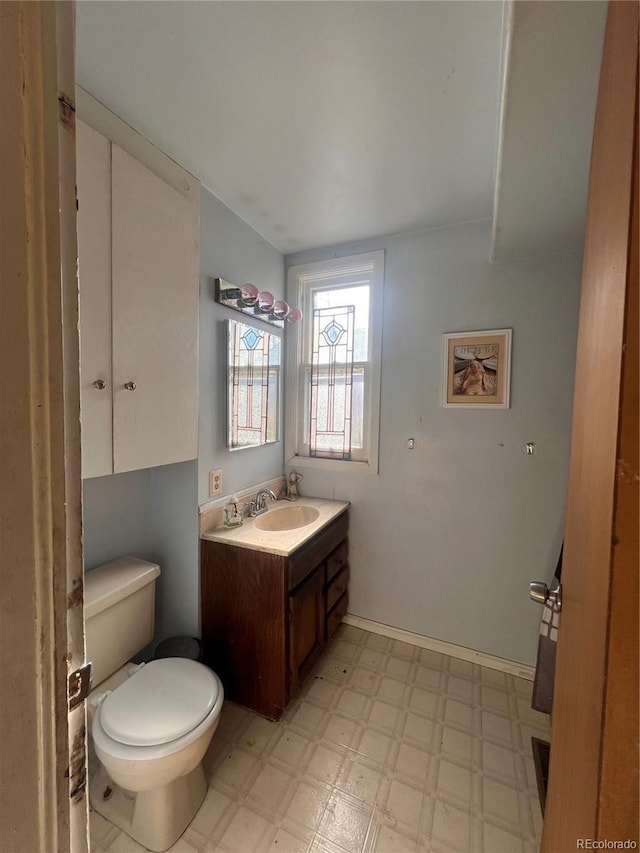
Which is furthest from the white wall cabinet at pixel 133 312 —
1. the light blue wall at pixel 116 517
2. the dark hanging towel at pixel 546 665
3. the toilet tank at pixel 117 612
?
the dark hanging towel at pixel 546 665

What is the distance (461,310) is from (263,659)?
6.47 feet

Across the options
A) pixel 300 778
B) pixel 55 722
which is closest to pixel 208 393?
→ pixel 55 722

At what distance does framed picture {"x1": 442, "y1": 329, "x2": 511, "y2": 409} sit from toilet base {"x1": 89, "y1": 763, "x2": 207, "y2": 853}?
191 cm

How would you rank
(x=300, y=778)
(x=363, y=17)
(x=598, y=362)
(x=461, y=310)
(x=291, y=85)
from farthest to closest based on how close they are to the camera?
1. (x=461, y=310)
2. (x=300, y=778)
3. (x=291, y=85)
4. (x=363, y=17)
5. (x=598, y=362)

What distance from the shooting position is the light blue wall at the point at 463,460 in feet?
5.33

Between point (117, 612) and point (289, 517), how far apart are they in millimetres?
931

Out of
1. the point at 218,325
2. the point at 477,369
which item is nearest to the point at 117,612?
the point at 218,325

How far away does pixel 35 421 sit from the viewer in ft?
1.25

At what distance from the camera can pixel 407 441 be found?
192cm

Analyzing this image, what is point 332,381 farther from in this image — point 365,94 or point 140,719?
point 140,719

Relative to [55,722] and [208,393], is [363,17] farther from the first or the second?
[55,722]

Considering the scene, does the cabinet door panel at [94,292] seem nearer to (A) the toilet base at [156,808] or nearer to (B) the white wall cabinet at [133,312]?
(B) the white wall cabinet at [133,312]

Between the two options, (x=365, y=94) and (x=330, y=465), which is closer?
(x=365, y=94)

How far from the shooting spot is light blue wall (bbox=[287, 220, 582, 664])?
63.9 inches
